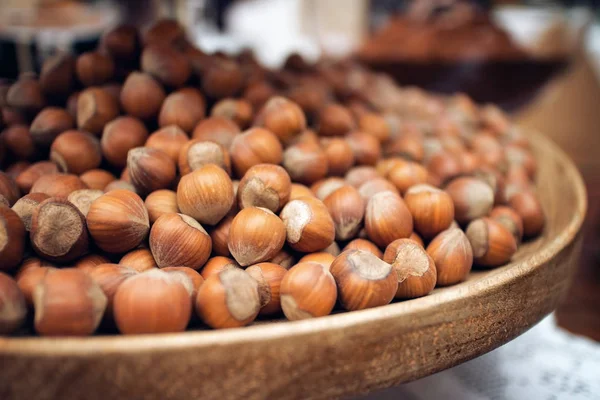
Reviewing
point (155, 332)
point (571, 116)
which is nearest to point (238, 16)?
point (571, 116)

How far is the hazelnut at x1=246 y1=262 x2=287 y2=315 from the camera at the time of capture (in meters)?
0.70

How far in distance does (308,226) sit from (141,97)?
46 centimetres

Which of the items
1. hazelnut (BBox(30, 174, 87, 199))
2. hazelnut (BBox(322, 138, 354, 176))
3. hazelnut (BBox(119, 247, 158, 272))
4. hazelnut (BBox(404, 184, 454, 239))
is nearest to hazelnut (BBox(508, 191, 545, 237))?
hazelnut (BBox(404, 184, 454, 239))

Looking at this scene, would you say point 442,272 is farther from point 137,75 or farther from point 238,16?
point 238,16

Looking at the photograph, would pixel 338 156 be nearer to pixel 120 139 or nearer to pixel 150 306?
pixel 120 139

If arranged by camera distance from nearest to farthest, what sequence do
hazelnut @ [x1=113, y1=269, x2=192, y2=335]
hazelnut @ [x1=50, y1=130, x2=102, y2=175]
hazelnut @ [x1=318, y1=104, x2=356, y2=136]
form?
hazelnut @ [x1=113, y1=269, x2=192, y2=335] < hazelnut @ [x1=50, y1=130, x2=102, y2=175] < hazelnut @ [x1=318, y1=104, x2=356, y2=136]

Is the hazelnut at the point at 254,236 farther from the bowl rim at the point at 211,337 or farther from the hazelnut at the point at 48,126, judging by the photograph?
the hazelnut at the point at 48,126

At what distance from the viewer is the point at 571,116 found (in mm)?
2873

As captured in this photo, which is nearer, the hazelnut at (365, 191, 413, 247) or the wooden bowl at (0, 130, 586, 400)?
the wooden bowl at (0, 130, 586, 400)

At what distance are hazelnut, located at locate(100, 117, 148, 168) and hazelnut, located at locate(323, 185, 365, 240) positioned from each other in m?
0.38

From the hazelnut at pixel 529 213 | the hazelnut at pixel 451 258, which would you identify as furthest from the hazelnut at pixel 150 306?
the hazelnut at pixel 529 213

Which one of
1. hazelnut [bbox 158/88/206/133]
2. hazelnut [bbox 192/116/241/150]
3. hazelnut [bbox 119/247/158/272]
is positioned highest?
hazelnut [bbox 158/88/206/133]

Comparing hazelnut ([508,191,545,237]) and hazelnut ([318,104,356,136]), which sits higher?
hazelnut ([318,104,356,136])

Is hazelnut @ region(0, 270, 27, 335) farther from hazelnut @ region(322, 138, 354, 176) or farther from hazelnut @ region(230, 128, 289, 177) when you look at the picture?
hazelnut @ region(322, 138, 354, 176)
